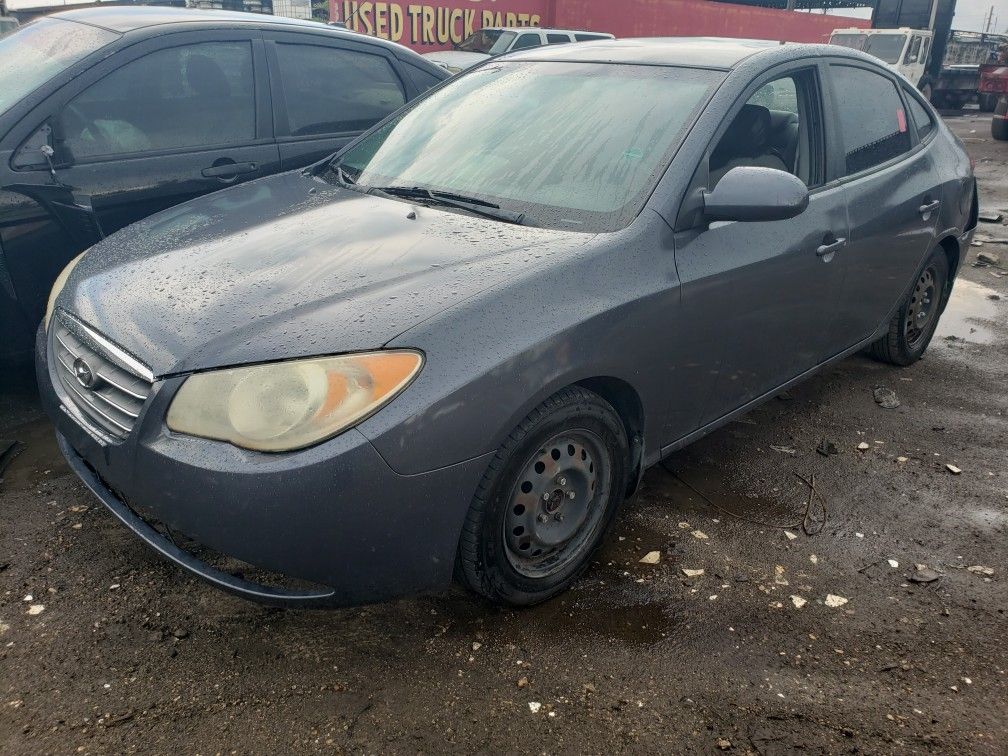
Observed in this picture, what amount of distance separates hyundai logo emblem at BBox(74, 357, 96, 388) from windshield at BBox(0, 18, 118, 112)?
181 cm

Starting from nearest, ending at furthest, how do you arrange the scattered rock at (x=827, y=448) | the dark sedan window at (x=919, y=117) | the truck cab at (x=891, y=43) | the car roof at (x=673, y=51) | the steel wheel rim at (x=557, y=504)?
the steel wheel rim at (x=557, y=504), the car roof at (x=673, y=51), the scattered rock at (x=827, y=448), the dark sedan window at (x=919, y=117), the truck cab at (x=891, y=43)

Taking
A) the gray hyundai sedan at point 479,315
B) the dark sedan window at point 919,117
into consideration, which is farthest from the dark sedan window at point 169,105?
the dark sedan window at point 919,117

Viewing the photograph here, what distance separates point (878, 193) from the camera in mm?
3633

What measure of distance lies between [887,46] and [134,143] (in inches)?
784

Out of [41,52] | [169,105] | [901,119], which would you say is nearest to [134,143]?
[169,105]

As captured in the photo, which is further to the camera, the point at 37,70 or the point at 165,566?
the point at 37,70

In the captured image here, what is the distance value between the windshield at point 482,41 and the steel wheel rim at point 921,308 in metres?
13.1

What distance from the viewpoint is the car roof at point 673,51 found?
3084mm

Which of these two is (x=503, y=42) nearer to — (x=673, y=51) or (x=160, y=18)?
(x=160, y=18)

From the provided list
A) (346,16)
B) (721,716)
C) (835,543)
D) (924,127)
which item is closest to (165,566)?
(721,716)

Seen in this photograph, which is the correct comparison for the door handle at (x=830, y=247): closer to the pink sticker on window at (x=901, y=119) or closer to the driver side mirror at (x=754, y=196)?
the driver side mirror at (x=754, y=196)

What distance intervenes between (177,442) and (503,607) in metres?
1.11

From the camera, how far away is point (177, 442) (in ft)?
6.66

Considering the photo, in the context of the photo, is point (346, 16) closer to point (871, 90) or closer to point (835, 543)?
point (871, 90)
